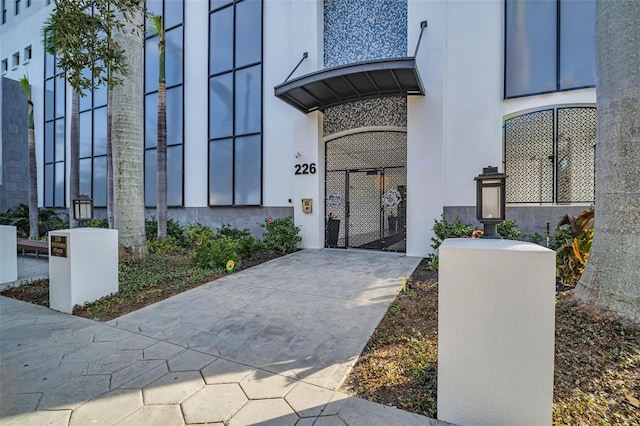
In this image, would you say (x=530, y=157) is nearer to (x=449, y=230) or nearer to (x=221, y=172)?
(x=449, y=230)

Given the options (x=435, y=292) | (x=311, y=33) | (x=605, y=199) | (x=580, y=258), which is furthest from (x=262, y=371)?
(x=311, y=33)

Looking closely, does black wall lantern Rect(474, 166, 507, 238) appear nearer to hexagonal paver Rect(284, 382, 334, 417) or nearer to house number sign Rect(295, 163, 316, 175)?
hexagonal paver Rect(284, 382, 334, 417)

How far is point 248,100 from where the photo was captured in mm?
9547

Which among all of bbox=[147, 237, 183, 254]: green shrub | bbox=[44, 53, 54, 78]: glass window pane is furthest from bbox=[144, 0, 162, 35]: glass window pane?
bbox=[147, 237, 183, 254]: green shrub

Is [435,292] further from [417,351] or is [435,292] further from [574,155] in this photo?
[574,155]

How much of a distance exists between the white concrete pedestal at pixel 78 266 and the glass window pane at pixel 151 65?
9301 millimetres

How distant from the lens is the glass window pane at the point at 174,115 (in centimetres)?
1071

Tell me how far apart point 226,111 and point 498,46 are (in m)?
7.74

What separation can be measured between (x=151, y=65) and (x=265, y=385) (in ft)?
42.1

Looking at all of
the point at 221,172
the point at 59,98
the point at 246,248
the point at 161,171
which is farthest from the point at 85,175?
the point at 246,248

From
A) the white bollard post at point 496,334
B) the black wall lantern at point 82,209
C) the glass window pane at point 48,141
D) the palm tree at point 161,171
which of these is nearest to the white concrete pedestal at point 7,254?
the black wall lantern at point 82,209

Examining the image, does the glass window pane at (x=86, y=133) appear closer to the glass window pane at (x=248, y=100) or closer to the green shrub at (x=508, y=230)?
the glass window pane at (x=248, y=100)

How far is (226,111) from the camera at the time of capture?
990cm

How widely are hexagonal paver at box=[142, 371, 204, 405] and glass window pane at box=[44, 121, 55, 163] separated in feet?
56.1
